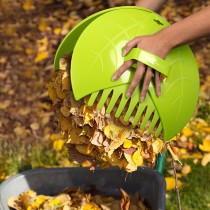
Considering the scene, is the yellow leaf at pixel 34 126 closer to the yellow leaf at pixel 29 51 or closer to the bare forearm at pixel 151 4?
the yellow leaf at pixel 29 51

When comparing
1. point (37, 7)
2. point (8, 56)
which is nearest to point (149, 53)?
point (8, 56)

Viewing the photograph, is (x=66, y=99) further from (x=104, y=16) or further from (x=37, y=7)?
(x=37, y=7)

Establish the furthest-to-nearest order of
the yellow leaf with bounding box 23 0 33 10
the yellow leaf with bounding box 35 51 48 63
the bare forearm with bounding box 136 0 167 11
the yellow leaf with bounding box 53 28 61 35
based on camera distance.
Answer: the yellow leaf with bounding box 23 0 33 10, the yellow leaf with bounding box 53 28 61 35, the yellow leaf with bounding box 35 51 48 63, the bare forearm with bounding box 136 0 167 11

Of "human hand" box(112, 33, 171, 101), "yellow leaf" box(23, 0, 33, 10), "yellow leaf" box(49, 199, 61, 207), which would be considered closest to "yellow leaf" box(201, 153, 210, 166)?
"yellow leaf" box(49, 199, 61, 207)

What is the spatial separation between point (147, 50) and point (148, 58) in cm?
3

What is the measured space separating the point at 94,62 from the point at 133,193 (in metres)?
0.89

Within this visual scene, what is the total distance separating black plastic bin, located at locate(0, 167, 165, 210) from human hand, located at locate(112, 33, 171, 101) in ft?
2.19

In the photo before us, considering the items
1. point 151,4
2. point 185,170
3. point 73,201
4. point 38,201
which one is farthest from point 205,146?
point 151,4

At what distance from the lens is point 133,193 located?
2.21 m

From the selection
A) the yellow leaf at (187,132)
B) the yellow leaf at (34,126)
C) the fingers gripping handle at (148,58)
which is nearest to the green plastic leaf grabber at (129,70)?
the fingers gripping handle at (148,58)

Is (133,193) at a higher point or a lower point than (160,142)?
lower

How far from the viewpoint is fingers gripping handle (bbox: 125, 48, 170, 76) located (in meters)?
1.46

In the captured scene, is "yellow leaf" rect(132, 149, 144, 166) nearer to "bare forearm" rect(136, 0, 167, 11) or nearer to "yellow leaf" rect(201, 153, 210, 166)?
"bare forearm" rect(136, 0, 167, 11)

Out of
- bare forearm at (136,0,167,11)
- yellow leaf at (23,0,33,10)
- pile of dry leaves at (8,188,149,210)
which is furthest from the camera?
yellow leaf at (23,0,33,10)
